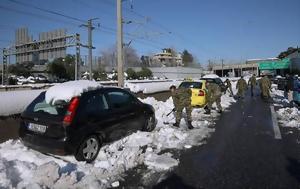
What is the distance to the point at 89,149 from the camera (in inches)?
252

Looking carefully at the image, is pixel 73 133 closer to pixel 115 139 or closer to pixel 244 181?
pixel 115 139

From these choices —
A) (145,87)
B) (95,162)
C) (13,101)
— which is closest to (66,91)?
(95,162)

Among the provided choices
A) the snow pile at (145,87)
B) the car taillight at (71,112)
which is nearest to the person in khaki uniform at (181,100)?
the car taillight at (71,112)

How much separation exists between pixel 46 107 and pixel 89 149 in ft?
3.91

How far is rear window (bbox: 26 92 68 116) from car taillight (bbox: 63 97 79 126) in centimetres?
10

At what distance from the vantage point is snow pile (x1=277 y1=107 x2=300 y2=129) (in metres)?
11.1

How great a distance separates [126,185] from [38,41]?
39023 mm

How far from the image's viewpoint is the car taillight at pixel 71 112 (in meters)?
6.00

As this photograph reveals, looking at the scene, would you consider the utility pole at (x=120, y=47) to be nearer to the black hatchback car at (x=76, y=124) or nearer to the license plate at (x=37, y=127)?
the black hatchback car at (x=76, y=124)

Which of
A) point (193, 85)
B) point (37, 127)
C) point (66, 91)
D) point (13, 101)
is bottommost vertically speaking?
point (37, 127)

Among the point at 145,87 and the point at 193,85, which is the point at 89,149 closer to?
the point at 193,85

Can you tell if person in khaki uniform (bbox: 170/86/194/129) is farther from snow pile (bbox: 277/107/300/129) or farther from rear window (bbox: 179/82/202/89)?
rear window (bbox: 179/82/202/89)

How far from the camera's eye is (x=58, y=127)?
236 inches

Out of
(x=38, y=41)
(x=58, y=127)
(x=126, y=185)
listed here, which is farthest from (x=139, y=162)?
(x=38, y=41)
